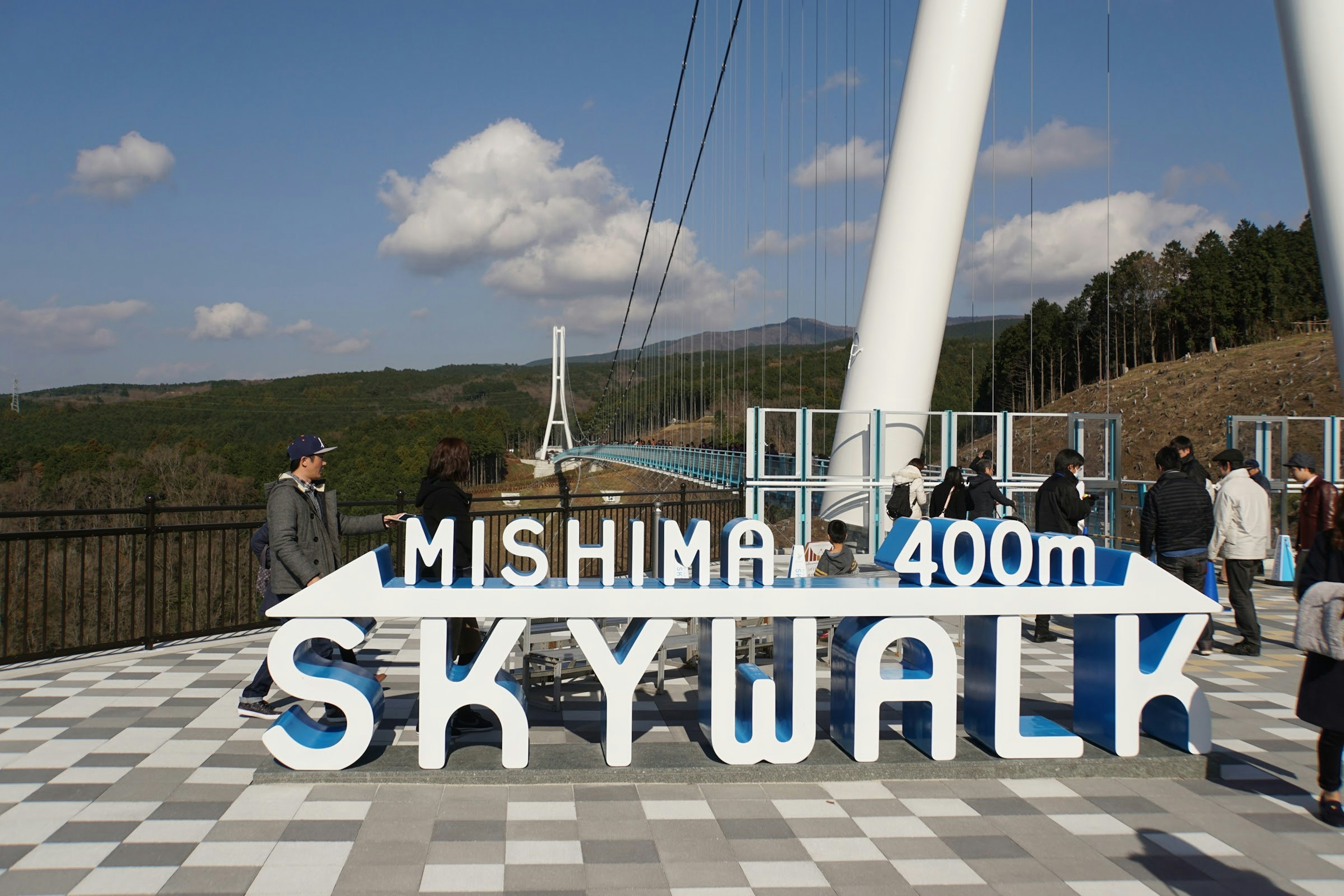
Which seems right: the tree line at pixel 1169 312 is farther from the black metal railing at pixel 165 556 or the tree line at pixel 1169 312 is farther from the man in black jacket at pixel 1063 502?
the man in black jacket at pixel 1063 502

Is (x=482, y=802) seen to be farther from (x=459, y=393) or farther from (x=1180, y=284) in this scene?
(x=459, y=393)

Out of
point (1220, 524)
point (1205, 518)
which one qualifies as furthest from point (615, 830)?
point (1220, 524)

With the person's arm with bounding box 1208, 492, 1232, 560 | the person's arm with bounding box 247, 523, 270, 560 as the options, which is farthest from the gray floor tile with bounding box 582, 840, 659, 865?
the person's arm with bounding box 1208, 492, 1232, 560

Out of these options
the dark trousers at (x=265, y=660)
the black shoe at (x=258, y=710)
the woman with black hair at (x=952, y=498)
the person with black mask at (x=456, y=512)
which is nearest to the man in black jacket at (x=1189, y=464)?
the woman with black hair at (x=952, y=498)

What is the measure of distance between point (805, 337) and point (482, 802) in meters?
36.1

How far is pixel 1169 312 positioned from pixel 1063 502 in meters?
76.6

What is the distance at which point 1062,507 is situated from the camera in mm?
8422

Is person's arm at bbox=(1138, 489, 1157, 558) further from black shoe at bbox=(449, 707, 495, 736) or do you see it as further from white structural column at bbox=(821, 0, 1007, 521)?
black shoe at bbox=(449, 707, 495, 736)

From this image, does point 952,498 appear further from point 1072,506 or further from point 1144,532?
point 1144,532

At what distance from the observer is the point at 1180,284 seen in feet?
254

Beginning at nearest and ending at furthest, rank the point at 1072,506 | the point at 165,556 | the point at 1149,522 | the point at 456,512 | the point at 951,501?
the point at 456,512 → the point at 1149,522 → the point at 165,556 → the point at 1072,506 → the point at 951,501

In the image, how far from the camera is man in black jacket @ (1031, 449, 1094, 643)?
8383 millimetres

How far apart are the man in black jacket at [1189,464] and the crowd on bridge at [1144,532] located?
0.02m

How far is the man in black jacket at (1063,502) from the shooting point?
8.38 metres
